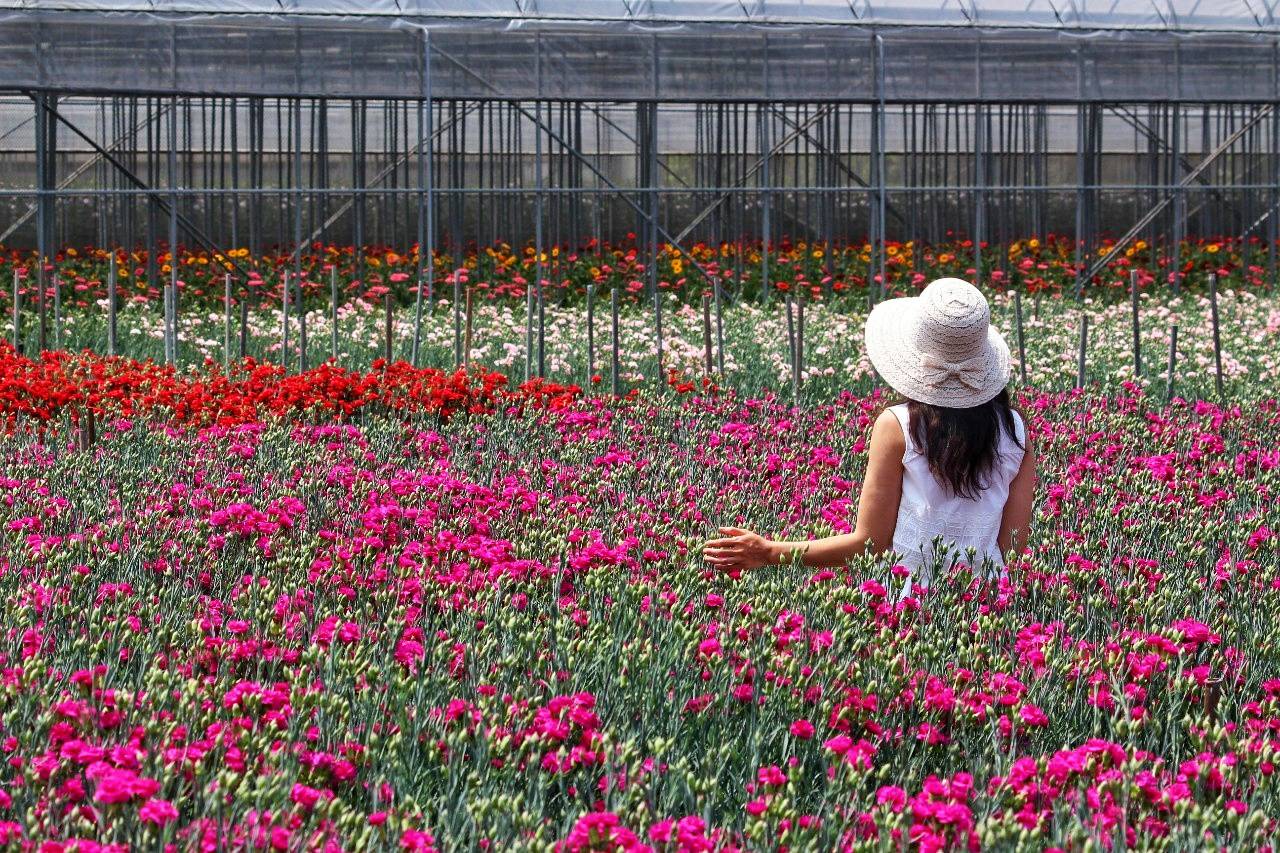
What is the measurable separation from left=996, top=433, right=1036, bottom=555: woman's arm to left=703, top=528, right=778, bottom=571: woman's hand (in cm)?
57

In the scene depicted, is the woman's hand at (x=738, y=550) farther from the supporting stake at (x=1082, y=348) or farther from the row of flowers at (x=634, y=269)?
the row of flowers at (x=634, y=269)

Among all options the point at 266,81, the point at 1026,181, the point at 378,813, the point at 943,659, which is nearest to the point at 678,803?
the point at 378,813

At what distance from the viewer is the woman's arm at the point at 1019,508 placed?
3594mm

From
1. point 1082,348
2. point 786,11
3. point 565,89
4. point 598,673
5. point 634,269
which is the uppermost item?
point 786,11

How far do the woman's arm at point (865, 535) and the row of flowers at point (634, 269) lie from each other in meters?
10.2

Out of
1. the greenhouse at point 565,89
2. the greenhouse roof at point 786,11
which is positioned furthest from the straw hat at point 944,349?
the greenhouse roof at point 786,11

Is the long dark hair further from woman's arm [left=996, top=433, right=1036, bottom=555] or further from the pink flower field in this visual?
the pink flower field

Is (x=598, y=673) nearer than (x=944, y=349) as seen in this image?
Yes

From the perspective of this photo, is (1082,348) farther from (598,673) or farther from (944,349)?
(598,673)

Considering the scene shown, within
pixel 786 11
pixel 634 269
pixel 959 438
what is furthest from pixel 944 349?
pixel 786 11

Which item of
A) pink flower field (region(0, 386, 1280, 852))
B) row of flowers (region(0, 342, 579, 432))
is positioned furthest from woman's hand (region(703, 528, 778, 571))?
row of flowers (region(0, 342, 579, 432))

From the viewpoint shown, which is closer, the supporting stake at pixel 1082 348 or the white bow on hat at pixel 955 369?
the white bow on hat at pixel 955 369

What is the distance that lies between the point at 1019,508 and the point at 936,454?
32 cm

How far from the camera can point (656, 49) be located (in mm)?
15539
